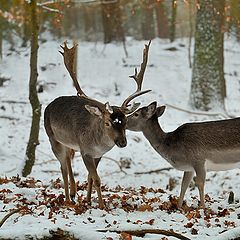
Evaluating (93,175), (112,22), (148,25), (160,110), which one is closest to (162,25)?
(148,25)

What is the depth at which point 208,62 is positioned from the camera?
16594mm

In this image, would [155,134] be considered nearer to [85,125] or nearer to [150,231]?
[85,125]

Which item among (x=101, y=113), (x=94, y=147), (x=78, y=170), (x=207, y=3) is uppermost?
(x=207, y=3)

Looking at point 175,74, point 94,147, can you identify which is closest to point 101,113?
point 94,147

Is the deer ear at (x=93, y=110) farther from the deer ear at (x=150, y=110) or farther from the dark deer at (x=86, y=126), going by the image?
the deer ear at (x=150, y=110)

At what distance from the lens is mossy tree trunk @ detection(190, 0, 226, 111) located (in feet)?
54.0

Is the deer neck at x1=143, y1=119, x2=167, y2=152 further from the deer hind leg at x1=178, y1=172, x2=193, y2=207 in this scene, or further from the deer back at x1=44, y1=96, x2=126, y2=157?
the deer back at x1=44, y1=96, x2=126, y2=157

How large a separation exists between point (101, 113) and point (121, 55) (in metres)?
15.7

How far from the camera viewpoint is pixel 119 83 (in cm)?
1992

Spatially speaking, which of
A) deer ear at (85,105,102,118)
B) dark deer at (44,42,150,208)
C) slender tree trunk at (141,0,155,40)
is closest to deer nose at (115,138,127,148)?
dark deer at (44,42,150,208)

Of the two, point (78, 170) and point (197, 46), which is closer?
point (78, 170)

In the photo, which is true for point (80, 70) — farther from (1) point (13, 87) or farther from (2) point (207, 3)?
(2) point (207, 3)

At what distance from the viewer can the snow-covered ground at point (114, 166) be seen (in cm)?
628

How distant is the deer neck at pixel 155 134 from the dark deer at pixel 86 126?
32.8 inches
